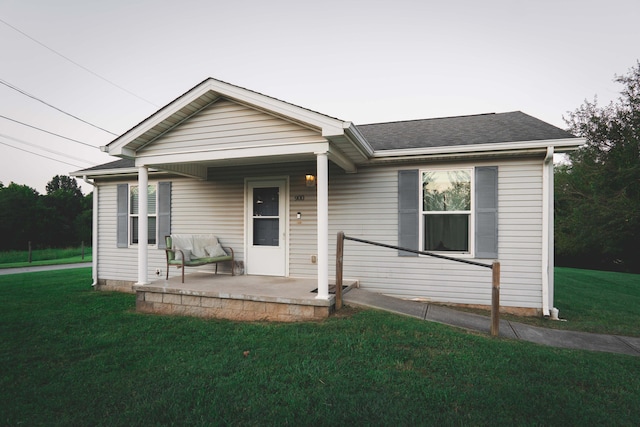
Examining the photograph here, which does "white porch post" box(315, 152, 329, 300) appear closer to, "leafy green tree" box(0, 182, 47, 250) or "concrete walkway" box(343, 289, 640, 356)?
"concrete walkway" box(343, 289, 640, 356)

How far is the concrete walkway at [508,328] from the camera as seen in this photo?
407cm

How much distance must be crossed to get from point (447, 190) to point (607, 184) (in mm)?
18042

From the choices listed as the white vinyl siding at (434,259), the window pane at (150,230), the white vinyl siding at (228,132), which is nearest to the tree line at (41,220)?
the window pane at (150,230)

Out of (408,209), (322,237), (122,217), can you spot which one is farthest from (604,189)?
(122,217)

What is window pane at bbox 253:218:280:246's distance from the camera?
273 inches

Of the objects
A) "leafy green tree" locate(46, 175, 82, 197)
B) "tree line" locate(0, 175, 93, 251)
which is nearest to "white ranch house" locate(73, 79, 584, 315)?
"tree line" locate(0, 175, 93, 251)

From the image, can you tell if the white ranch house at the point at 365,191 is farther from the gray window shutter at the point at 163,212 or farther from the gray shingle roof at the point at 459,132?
the gray window shutter at the point at 163,212

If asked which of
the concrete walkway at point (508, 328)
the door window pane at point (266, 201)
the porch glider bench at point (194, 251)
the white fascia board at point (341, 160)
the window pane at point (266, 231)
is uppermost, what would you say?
the white fascia board at point (341, 160)

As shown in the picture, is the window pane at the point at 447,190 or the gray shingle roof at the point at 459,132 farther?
the window pane at the point at 447,190

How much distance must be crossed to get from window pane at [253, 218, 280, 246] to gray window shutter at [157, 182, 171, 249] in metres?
2.47

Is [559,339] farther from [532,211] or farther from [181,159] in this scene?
[181,159]

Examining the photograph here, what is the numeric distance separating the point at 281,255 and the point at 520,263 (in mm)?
4653

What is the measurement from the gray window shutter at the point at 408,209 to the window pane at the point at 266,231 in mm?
2695

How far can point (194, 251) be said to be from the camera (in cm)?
655
